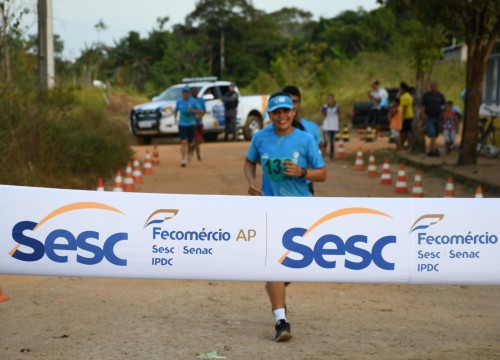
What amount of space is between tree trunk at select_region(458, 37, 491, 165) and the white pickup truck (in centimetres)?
1090

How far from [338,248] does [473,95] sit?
1543 centimetres

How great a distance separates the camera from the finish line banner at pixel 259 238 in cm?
626

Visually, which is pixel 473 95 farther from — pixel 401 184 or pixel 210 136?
pixel 210 136

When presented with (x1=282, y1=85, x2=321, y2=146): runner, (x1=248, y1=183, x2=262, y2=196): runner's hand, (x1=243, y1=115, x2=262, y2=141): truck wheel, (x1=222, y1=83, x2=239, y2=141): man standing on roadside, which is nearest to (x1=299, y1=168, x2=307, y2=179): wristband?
(x1=248, y1=183, x2=262, y2=196): runner's hand

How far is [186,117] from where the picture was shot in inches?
862

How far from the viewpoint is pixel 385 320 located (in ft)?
26.3

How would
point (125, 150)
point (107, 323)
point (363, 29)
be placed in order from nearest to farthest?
point (107, 323) → point (125, 150) → point (363, 29)

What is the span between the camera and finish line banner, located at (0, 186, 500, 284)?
20.5 feet

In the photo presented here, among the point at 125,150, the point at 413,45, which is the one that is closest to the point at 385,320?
the point at 125,150

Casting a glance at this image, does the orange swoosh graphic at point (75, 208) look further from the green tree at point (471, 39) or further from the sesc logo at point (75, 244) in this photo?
the green tree at point (471, 39)

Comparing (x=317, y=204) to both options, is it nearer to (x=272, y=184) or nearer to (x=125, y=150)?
(x=272, y=184)

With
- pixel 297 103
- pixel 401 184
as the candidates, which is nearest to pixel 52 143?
pixel 401 184

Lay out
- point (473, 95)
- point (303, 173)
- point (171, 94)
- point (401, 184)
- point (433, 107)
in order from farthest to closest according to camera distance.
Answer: point (171, 94)
point (433, 107)
point (473, 95)
point (401, 184)
point (303, 173)

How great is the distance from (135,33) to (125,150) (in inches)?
1690
